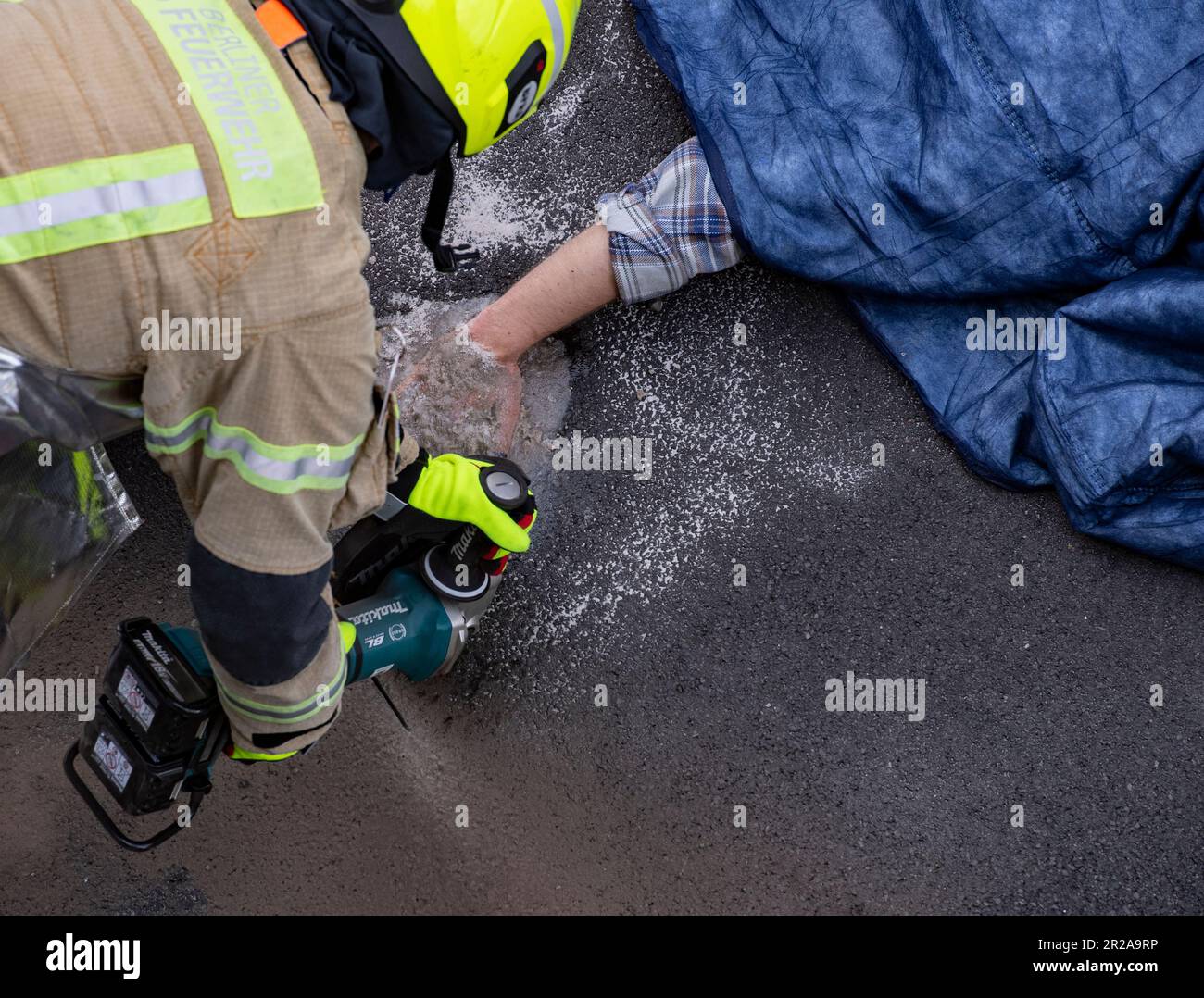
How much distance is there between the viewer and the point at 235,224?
1.35 m

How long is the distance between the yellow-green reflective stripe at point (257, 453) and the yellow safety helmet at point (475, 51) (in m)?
0.52

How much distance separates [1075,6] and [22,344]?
78.8 inches

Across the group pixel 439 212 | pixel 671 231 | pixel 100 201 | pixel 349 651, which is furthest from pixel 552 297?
pixel 100 201

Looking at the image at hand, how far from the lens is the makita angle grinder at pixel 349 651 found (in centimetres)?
179

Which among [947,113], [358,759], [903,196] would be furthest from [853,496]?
[358,759]

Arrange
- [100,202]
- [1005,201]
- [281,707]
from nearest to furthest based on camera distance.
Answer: [100,202] < [281,707] < [1005,201]

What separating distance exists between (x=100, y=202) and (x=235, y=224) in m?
0.16

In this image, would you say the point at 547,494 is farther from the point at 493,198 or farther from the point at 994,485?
the point at 994,485

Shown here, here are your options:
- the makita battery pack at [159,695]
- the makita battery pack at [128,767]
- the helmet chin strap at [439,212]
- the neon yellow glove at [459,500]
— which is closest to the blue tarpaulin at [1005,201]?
the helmet chin strap at [439,212]

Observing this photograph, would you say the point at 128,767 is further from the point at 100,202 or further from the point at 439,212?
the point at 439,212

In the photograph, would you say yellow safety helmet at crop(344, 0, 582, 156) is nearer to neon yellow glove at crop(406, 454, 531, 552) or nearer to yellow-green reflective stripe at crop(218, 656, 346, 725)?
neon yellow glove at crop(406, 454, 531, 552)

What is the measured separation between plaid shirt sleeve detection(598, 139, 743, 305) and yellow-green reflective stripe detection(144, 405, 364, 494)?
107 centimetres

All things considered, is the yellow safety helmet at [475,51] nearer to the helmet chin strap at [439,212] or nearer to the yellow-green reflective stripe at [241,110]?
the helmet chin strap at [439,212]

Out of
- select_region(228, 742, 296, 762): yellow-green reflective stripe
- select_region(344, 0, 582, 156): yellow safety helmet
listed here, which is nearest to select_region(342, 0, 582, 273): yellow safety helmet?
select_region(344, 0, 582, 156): yellow safety helmet
